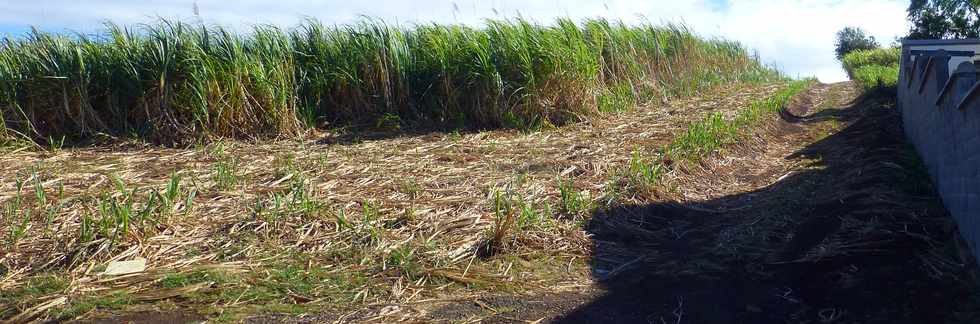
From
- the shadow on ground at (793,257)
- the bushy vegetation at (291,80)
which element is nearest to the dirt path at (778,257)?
the shadow on ground at (793,257)

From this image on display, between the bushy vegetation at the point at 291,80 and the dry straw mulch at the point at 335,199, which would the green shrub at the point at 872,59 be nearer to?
the bushy vegetation at the point at 291,80

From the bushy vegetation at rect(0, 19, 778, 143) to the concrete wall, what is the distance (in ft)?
11.7

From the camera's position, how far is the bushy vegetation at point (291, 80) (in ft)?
28.3

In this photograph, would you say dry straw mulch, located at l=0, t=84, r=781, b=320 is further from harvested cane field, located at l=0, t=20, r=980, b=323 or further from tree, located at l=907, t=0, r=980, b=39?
tree, located at l=907, t=0, r=980, b=39

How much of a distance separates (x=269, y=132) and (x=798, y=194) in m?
5.32

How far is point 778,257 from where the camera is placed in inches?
183

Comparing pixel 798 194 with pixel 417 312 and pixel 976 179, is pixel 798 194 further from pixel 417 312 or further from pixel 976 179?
pixel 417 312

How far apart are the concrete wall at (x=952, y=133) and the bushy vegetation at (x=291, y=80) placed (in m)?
3.56

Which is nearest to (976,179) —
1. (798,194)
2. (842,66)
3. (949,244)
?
(949,244)

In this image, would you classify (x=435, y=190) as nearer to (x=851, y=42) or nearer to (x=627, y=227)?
(x=627, y=227)

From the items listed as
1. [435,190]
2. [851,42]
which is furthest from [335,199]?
[851,42]

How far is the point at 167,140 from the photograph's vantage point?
8500 mm

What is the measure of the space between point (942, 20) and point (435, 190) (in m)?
35.0

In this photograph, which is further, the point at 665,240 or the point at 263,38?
the point at 263,38
